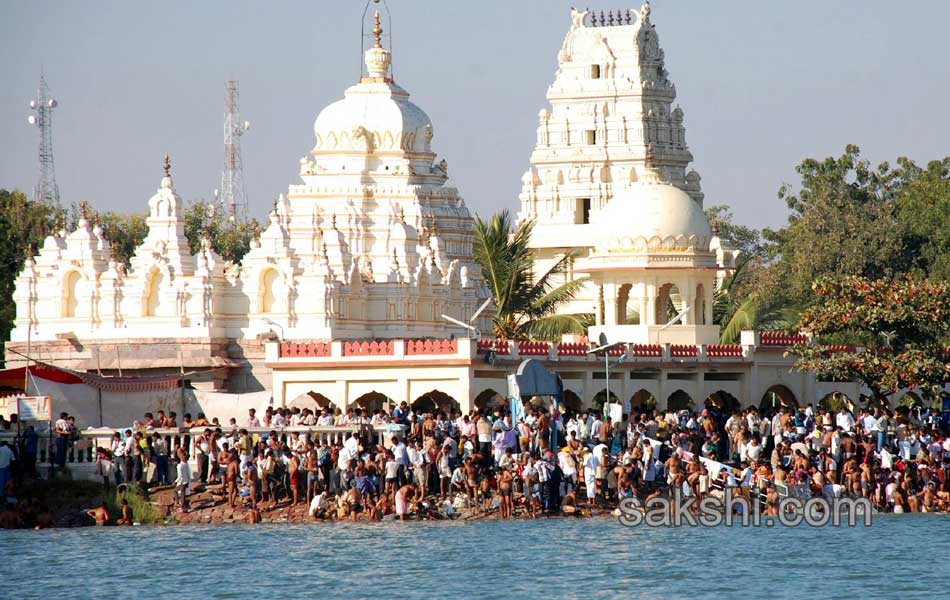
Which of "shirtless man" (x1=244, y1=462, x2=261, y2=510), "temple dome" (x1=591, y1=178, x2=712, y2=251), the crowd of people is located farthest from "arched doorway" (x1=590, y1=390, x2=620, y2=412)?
"shirtless man" (x1=244, y1=462, x2=261, y2=510)

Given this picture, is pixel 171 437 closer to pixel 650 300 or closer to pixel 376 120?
pixel 650 300

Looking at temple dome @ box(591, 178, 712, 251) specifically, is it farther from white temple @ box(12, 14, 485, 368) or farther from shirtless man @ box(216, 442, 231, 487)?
shirtless man @ box(216, 442, 231, 487)

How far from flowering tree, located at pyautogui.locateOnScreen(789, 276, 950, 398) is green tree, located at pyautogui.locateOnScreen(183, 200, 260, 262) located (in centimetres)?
3651

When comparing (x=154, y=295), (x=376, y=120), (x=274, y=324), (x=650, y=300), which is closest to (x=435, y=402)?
(x=274, y=324)

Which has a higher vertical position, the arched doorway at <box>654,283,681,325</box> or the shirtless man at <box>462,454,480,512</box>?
the arched doorway at <box>654,283,681,325</box>

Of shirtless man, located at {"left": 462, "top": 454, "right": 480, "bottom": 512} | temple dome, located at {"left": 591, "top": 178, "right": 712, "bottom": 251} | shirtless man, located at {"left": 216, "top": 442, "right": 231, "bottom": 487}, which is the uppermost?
temple dome, located at {"left": 591, "top": 178, "right": 712, "bottom": 251}

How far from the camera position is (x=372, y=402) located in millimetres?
56594

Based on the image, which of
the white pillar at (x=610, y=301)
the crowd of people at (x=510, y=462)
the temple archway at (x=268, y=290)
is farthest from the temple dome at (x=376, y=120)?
the crowd of people at (x=510, y=462)

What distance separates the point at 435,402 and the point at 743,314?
1320cm

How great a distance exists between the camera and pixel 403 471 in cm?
4438

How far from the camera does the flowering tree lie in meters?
55.6

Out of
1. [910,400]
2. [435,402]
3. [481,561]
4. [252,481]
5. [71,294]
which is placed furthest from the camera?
[71,294]

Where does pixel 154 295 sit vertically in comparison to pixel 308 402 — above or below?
above

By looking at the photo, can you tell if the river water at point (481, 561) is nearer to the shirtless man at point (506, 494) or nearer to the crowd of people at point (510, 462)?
the shirtless man at point (506, 494)
